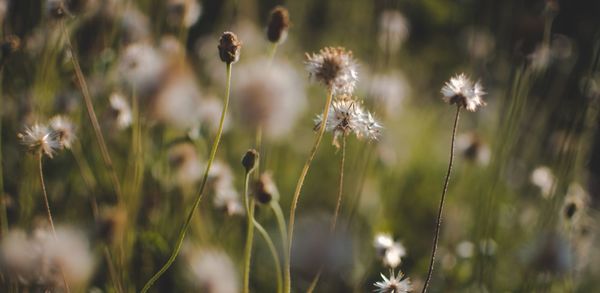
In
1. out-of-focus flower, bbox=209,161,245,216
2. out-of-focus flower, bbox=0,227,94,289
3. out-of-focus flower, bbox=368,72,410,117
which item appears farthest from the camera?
out-of-focus flower, bbox=368,72,410,117

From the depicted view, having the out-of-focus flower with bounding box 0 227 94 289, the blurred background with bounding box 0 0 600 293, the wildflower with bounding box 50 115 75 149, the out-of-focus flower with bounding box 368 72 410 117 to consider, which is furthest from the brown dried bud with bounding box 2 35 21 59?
the out-of-focus flower with bounding box 368 72 410 117

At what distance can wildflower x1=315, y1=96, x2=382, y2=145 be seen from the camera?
0.80 metres

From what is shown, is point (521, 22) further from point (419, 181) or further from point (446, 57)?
point (446, 57)

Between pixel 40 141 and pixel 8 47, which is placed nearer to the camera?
pixel 40 141

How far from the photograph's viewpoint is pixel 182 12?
1266 mm

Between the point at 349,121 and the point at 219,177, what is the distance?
428mm

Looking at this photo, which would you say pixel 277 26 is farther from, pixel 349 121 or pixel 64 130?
pixel 64 130

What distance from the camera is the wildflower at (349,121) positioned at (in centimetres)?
80

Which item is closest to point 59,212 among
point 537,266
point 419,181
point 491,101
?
point 537,266

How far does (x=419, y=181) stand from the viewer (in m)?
2.02

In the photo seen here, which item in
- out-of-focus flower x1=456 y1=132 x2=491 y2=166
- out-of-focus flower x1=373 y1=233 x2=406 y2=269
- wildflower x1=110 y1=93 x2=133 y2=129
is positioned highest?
out-of-focus flower x1=456 y1=132 x2=491 y2=166

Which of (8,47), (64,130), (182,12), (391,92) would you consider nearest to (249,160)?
(64,130)

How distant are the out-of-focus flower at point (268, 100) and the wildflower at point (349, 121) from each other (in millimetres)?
54

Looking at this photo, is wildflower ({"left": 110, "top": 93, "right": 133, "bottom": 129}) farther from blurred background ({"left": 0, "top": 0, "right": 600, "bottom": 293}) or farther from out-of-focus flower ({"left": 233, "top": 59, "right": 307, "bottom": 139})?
out-of-focus flower ({"left": 233, "top": 59, "right": 307, "bottom": 139})
